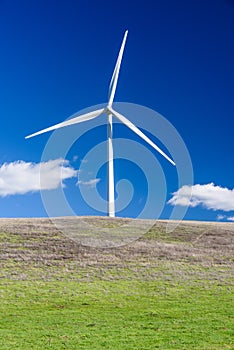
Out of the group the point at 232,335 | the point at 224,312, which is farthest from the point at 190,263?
the point at 232,335

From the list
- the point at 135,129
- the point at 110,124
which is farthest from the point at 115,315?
the point at 110,124

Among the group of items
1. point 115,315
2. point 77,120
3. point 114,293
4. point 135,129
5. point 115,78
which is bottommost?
point 115,315

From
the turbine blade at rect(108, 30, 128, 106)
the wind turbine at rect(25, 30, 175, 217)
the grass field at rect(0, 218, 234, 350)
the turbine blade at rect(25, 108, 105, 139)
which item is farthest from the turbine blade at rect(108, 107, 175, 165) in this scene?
the grass field at rect(0, 218, 234, 350)

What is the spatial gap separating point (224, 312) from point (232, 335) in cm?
395

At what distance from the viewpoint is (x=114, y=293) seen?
2558 centimetres

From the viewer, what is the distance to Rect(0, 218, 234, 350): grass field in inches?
687

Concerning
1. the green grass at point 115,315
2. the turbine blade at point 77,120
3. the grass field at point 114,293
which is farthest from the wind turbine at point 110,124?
the green grass at point 115,315

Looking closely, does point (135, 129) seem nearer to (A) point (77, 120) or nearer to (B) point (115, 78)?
(B) point (115, 78)

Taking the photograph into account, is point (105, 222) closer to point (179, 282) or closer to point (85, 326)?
point (179, 282)

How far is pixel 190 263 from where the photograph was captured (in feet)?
115

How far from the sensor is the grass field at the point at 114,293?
1745cm

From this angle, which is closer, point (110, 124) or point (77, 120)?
point (77, 120)

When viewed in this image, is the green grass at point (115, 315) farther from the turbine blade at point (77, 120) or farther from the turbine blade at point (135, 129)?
the turbine blade at point (77, 120)

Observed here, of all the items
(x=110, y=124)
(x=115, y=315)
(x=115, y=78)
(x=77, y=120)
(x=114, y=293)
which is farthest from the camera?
(x=110, y=124)
